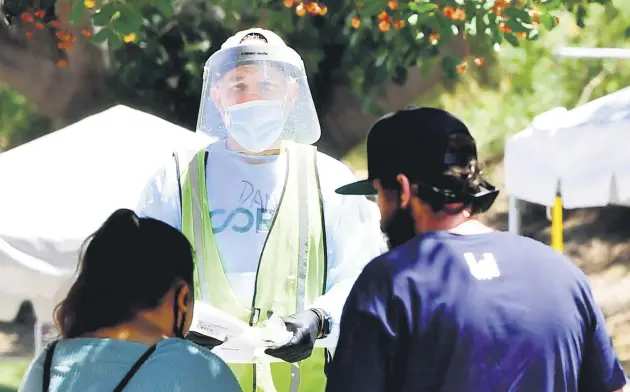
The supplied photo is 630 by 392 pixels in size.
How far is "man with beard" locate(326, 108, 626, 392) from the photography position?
5.71ft

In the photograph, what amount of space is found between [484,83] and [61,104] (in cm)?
443

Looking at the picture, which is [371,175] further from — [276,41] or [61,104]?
[61,104]

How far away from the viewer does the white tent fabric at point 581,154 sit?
5527 mm

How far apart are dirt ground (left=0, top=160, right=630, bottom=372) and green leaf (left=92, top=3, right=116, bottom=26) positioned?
16.1ft

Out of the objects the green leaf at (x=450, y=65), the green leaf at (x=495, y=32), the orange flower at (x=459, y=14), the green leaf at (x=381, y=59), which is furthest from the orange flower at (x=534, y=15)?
the green leaf at (x=381, y=59)

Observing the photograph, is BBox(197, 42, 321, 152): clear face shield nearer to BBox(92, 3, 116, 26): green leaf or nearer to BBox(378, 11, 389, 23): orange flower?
BBox(92, 3, 116, 26): green leaf

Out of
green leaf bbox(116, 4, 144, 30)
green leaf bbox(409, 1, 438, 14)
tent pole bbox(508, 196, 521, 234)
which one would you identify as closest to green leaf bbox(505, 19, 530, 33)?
green leaf bbox(409, 1, 438, 14)

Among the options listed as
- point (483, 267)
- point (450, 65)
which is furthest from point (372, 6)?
point (483, 267)

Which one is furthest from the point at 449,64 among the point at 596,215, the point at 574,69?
the point at 596,215

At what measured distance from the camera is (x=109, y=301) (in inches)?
75.2

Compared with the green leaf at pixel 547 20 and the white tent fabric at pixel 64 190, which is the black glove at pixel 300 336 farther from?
the green leaf at pixel 547 20

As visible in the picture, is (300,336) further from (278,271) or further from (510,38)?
(510,38)

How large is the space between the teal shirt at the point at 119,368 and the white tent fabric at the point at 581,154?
13.4ft

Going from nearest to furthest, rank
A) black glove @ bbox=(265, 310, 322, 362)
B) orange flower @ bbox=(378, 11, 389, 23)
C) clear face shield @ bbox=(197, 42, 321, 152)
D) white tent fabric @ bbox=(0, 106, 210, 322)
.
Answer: black glove @ bbox=(265, 310, 322, 362), clear face shield @ bbox=(197, 42, 321, 152), white tent fabric @ bbox=(0, 106, 210, 322), orange flower @ bbox=(378, 11, 389, 23)
